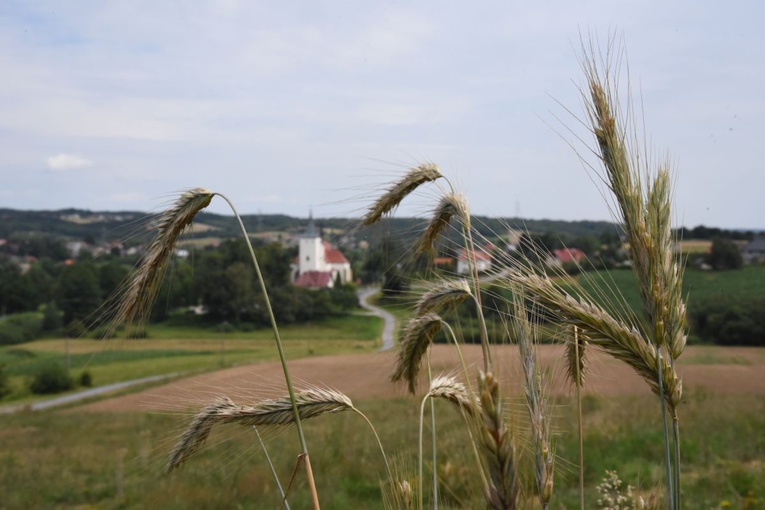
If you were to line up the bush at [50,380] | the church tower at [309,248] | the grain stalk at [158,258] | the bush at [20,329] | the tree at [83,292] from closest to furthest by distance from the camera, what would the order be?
1. the grain stalk at [158,258]
2. the tree at [83,292]
3. the bush at [50,380]
4. the bush at [20,329]
5. the church tower at [309,248]

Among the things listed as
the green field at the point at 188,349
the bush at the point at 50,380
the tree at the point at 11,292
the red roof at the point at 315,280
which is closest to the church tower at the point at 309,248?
the red roof at the point at 315,280

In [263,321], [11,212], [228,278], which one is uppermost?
[11,212]

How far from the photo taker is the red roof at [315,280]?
85525 millimetres

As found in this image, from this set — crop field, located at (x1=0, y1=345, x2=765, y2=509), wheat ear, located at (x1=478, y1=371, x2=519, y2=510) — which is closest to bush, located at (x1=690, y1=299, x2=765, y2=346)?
crop field, located at (x1=0, y1=345, x2=765, y2=509)

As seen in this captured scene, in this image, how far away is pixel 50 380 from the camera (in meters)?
52.9

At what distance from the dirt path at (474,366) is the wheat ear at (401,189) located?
0.64m

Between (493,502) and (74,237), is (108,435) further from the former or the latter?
(74,237)

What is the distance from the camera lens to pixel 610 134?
207 centimetres

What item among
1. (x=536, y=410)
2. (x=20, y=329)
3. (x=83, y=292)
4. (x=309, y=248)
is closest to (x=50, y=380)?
(x=83, y=292)

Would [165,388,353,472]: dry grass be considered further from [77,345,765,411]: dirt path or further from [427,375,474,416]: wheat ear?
[427,375,474,416]: wheat ear

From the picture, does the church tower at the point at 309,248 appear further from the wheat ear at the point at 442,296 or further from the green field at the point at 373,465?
the wheat ear at the point at 442,296

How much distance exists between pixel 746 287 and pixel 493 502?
27701 millimetres

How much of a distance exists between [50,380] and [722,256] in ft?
158

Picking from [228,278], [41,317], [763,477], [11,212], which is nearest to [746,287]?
[763,477]
